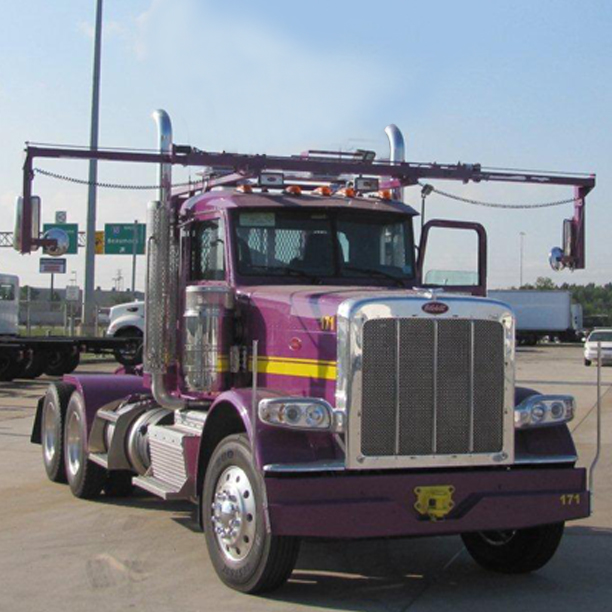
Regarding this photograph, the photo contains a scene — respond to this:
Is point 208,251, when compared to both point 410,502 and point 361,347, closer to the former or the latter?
point 361,347

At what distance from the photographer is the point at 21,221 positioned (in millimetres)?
8109

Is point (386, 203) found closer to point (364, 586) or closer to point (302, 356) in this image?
point (302, 356)

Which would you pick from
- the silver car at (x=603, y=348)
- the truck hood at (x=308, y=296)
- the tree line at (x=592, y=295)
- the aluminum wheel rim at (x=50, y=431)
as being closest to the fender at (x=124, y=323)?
the silver car at (x=603, y=348)

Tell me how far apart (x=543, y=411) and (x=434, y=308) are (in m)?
1.08

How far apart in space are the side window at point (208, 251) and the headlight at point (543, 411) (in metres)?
2.60

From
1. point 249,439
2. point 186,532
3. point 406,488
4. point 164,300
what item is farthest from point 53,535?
point 406,488

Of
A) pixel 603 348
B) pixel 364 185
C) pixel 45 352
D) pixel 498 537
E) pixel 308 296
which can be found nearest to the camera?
pixel 308 296

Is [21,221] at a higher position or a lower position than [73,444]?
higher

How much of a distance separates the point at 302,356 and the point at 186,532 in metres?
2.37

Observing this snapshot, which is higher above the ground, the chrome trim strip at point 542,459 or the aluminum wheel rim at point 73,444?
the chrome trim strip at point 542,459

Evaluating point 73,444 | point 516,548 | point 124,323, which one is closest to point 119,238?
point 124,323

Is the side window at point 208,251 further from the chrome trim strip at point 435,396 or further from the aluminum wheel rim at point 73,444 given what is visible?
the aluminum wheel rim at point 73,444

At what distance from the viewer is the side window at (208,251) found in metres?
8.53

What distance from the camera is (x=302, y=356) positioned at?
7344 millimetres
